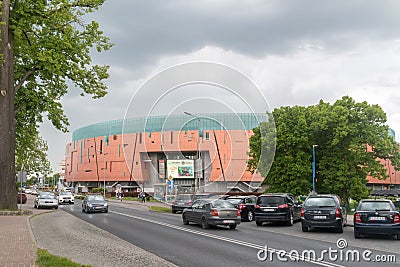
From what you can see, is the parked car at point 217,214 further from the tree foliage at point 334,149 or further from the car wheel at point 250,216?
the tree foliage at point 334,149

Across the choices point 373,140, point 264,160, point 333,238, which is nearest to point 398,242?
point 333,238

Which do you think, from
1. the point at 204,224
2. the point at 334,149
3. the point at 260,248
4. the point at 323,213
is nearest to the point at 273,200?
the point at 204,224

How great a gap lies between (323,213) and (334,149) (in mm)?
22434

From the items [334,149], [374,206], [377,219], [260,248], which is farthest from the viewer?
[334,149]

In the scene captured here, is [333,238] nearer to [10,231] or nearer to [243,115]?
[10,231]

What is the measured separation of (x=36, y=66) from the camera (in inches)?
1099

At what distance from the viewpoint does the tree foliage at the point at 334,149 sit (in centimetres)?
3694

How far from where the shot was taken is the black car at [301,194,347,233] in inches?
683

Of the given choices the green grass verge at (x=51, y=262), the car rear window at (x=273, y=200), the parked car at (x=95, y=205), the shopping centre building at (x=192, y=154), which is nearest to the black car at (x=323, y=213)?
the car rear window at (x=273, y=200)

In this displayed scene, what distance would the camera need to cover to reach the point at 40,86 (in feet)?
98.1

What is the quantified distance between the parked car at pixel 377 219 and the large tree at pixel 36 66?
19.0 metres

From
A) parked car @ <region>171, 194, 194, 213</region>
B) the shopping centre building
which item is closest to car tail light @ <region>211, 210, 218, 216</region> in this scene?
parked car @ <region>171, 194, 194, 213</region>

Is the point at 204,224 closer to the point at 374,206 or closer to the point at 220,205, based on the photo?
the point at 220,205

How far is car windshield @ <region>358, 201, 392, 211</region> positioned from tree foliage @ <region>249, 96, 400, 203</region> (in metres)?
21.3
